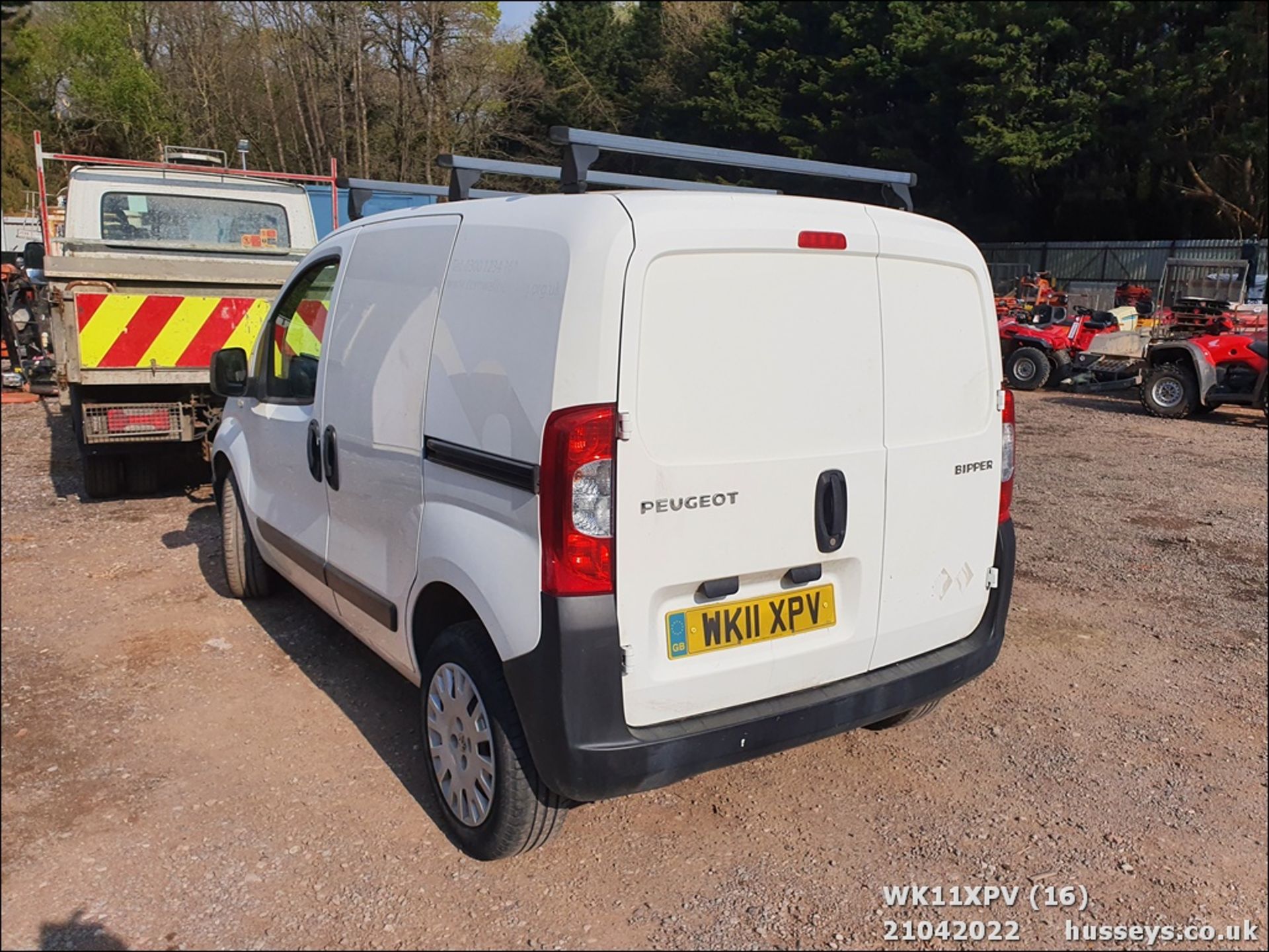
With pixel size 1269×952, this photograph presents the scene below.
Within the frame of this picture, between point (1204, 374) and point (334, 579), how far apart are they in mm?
11600

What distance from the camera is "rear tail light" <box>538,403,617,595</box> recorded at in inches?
95.3

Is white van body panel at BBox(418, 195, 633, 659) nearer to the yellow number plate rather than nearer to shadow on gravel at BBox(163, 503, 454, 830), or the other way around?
the yellow number plate

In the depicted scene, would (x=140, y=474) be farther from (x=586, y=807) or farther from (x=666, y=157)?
(x=666, y=157)

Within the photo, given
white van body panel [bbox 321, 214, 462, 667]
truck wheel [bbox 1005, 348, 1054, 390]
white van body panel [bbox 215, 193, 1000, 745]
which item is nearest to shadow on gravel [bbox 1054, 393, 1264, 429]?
truck wheel [bbox 1005, 348, 1054, 390]

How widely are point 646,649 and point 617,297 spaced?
2.97 ft

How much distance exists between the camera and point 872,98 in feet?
102

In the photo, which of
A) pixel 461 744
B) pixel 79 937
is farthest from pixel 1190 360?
pixel 79 937

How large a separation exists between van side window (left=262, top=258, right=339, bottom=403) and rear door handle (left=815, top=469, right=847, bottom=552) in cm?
205

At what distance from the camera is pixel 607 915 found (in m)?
2.72

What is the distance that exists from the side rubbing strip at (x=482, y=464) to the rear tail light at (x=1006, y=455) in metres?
1.70

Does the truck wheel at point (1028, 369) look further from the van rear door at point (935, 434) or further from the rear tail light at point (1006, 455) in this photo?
the van rear door at point (935, 434)

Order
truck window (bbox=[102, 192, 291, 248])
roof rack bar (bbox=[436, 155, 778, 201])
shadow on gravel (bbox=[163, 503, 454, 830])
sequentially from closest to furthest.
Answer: roof rack bar (bbox=[436, 155, 778, 201]) → shadow on gravel (bbox=[163, 503, 454, 830]) → truck window (bbox=[102, 192, 291, 248])

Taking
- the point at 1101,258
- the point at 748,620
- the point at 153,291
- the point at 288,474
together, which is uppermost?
the point at 1101,258

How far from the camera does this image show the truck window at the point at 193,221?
7758mm
